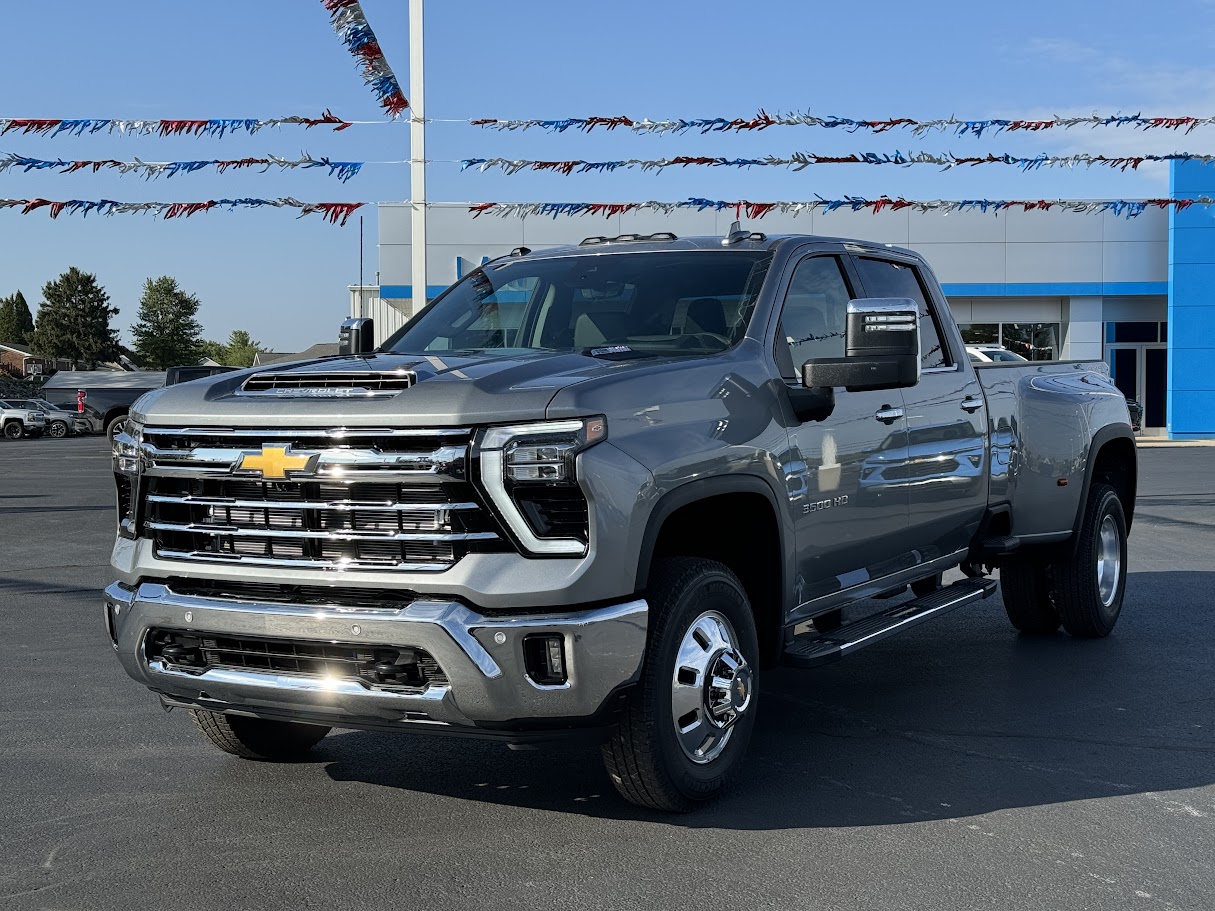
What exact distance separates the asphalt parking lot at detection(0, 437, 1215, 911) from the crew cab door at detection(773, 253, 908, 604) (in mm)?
738

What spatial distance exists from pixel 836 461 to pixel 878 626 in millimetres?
771

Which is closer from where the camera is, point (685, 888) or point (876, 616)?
point (685, 888)

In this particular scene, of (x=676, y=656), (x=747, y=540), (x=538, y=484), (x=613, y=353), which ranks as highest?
(x=613, y=353)

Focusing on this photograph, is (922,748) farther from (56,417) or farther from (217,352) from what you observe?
(217,352)

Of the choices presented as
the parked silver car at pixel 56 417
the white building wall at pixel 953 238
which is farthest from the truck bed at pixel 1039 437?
the parked silver car at pixel 56 417

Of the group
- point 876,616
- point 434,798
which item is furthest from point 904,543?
point 434,798

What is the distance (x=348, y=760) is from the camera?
5.32m

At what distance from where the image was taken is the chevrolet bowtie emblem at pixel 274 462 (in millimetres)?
4161

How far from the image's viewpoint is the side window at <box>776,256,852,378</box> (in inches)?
210

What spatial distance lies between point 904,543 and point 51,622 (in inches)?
207

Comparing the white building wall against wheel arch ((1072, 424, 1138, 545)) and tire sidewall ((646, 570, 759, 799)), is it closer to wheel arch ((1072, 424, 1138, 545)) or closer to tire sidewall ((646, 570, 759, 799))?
wheel arch ((1072, 424, 1138, 545))

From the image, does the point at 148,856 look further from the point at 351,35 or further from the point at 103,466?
the point at 103,466

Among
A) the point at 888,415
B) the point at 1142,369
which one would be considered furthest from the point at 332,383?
the point at 1142,369

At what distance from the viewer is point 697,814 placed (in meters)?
4.55
